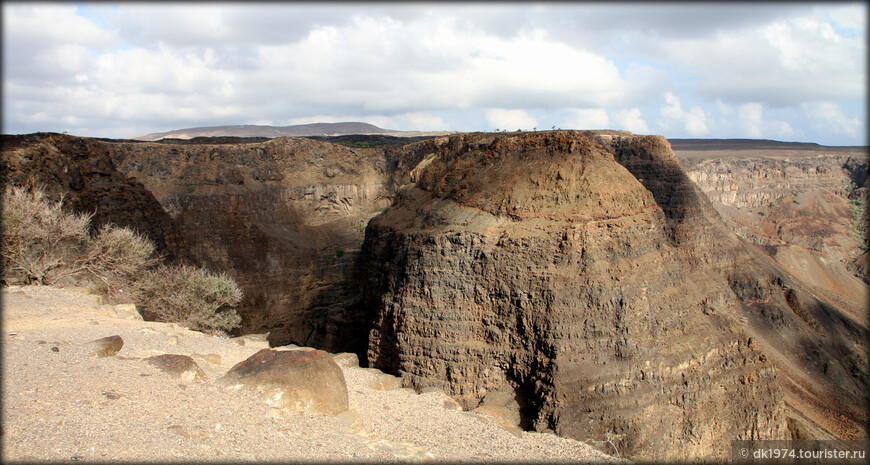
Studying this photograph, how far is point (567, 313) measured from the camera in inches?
464

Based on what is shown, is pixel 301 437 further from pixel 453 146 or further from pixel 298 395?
pixel 453 146

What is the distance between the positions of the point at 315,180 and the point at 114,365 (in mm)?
30430

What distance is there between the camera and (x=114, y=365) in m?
9.06

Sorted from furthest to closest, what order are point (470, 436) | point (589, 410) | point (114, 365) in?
point (589, 410)
point (470, 436)
point (114, 365)

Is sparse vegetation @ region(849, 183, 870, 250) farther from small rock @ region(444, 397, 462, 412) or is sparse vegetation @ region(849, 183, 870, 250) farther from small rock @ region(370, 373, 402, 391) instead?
small rock @ region(370, 373, 402, 391)

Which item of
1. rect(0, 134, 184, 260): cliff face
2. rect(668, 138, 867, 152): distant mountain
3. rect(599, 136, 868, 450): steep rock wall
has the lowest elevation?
rect(599, 136, 868, 450): steep rock wall

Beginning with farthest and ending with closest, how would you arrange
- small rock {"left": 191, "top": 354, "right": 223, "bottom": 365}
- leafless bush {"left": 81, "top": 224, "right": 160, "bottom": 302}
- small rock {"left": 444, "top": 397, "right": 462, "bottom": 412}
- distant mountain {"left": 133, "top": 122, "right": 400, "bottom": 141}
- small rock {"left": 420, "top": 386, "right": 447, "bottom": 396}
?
1. distant mountain {"left": 133, "top": 122, "right": 400, "bottom": 141}
2. leafless bush {"left": 81, "top": 224, "right": 160, "bottom": 302}
3. small rock {"left": 420, "top": 386, "right": 447, "bottom": 396}
4. small rock {"left": 444, "top": 397, "right": 462, "bottom": 412}
5. small rock {"left": 191, "top": 354, "right": 223, "bottom": 365}

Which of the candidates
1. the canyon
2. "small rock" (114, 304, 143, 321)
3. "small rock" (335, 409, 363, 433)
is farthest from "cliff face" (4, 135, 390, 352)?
"small rock" (335, 409, 363, 433)

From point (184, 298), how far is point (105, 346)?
336 inches

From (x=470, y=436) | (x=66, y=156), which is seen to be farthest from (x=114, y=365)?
(x=66, y=156)

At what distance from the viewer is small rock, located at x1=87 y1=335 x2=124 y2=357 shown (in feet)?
31.3

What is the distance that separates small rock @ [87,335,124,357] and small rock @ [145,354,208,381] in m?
0.78

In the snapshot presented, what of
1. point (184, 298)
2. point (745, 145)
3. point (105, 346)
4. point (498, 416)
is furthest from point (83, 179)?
point (745, 145)

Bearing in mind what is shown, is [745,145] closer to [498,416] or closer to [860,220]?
[860,220]
